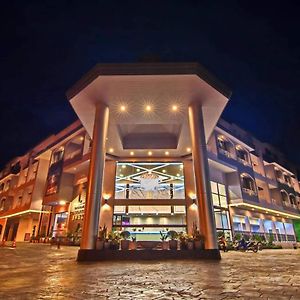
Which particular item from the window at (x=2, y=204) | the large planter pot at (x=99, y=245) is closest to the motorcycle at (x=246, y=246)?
the large planter pot at (x=99, y=245)

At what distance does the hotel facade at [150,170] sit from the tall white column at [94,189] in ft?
0.15

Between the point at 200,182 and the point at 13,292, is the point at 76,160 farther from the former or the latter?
the point at 13,292

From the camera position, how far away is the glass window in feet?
67.8

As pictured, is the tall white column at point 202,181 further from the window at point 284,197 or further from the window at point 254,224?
the window at point 284,197

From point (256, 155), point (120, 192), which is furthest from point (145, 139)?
point (256, 155)

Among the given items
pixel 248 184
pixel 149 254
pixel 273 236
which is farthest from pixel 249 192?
pixel 149 254

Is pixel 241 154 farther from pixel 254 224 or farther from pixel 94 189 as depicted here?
pixel 94 189

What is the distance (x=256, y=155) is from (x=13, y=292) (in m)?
30.2

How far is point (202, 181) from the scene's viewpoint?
1054cm

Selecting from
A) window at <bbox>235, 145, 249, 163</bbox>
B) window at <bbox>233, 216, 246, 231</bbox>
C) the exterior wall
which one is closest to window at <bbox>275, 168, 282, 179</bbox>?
the exterior wall

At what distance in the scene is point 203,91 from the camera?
11641 millimetres

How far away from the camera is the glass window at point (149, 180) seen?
20.7 m

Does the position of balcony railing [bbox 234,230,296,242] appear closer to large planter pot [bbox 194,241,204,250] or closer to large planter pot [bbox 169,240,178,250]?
large planter pot [bbox 194,241,204,250]

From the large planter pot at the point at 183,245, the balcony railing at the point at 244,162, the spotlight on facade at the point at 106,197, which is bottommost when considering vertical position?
the large planter pot at the point at 183,245
